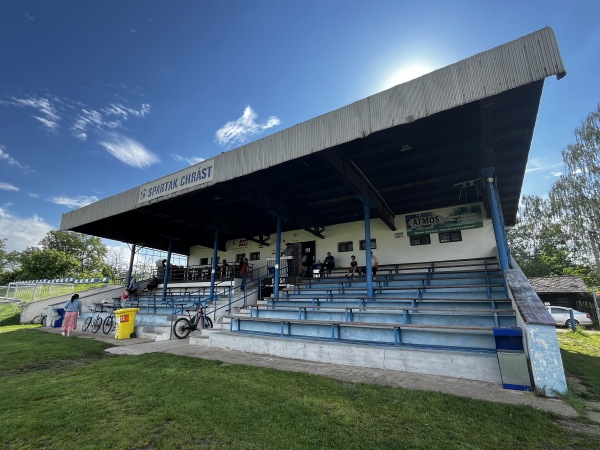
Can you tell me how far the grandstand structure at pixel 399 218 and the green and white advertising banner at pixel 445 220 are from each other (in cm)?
4

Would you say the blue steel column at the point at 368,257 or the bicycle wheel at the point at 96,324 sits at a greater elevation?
the blue steel column at the point at 368,257

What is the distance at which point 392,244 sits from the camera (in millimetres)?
14164

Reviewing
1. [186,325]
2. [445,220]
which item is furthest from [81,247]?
[445,220]

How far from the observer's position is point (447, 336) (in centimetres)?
611

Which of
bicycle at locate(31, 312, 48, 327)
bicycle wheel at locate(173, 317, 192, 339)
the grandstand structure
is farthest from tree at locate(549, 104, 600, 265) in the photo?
bicycle at locate(31, 312, 48, 327)

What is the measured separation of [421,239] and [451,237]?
1238 mm

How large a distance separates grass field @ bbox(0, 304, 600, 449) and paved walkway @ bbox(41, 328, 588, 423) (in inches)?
16.3

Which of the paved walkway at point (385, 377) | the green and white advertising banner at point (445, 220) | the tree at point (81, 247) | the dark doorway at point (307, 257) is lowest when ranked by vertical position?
the paved walkway at point (385, 377)

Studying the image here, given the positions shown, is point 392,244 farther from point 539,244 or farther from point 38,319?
point 539,244

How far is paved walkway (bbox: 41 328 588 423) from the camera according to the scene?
402 cm

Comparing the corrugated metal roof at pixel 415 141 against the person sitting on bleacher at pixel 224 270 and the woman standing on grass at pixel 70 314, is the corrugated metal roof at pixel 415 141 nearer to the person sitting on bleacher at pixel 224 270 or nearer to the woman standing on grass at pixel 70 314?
the woman standing on grass at pixel 70 314

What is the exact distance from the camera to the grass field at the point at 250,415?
2977mm

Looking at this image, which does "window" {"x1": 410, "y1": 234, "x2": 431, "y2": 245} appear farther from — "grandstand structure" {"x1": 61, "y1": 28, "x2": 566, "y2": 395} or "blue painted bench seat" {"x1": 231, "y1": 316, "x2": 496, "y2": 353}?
"blue painted bench seat" {"x1": 231, "y1": 316, "x2": 496, "y2": 353}

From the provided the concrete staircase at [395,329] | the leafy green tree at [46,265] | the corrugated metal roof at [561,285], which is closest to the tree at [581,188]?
the corrugated metal roof at [561,285]
